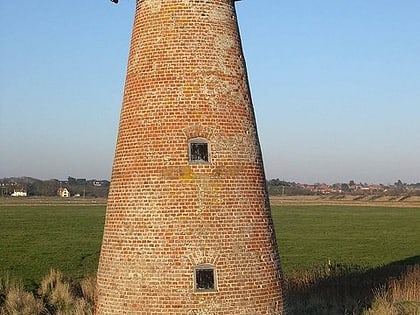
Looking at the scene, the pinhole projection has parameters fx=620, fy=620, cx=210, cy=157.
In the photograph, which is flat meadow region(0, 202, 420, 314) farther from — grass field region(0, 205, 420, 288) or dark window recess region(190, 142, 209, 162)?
dark window recess region(190, 142, 209, 162)

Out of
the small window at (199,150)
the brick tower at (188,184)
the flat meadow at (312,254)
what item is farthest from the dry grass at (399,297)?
the small window at (199,150)

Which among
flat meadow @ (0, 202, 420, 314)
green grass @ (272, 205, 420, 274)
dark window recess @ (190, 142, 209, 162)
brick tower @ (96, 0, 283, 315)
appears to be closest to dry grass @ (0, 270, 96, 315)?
flat meadow @ (0, 202, 420, 314)

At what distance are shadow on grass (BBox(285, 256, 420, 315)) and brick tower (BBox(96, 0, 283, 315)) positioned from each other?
12.7 ft

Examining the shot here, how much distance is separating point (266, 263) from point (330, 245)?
1357 inches

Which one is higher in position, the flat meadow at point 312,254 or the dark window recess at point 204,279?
the flat meadow at point 312,254

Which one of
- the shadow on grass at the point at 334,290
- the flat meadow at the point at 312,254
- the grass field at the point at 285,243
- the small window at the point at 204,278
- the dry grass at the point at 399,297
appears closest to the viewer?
the small window at the point at 204,278

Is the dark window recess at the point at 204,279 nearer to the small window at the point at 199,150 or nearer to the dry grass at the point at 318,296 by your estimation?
the small window at the point at 199,150

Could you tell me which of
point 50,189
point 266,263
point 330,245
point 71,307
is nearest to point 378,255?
point 330,245

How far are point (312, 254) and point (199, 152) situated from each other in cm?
2872

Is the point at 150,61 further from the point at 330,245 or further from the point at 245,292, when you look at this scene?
the point at 330,245

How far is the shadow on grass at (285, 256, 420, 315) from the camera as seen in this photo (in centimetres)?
1730

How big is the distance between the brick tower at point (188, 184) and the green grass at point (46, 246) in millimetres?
15648

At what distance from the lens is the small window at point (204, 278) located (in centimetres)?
1061

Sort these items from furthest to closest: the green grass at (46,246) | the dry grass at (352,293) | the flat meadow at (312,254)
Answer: the green grass at (46,246) < the flat meadow at (312,254) < the dry grass at (352,293)
